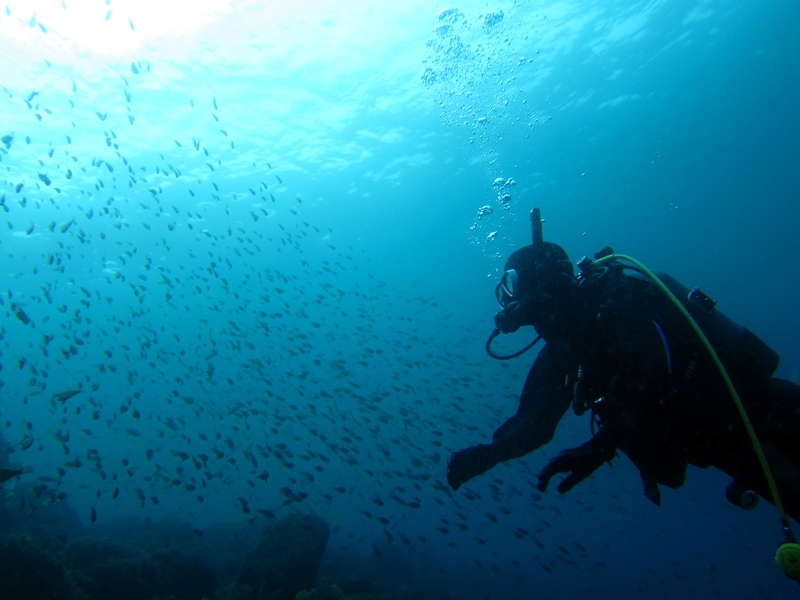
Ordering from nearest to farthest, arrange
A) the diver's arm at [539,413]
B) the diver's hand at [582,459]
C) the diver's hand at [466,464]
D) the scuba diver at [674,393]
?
1. the scuba diver at [674,393]
2. the diver's hand at [582,459]
3. the diver's hand at [466,464]
4. the diver's arm at [539,413]

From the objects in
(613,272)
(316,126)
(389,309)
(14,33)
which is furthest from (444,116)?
(389,309)

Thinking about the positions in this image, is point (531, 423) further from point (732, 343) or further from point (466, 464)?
point (732, 343)

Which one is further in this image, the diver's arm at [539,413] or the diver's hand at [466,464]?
the diver's arm at [539,413]

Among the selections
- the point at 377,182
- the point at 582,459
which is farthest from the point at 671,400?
the point at 377,182

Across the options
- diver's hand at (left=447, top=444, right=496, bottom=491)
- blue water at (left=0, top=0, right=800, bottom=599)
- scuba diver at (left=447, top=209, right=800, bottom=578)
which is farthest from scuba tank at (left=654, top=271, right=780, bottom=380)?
blue water at (left=0, top=0, right=800, bottom=599)

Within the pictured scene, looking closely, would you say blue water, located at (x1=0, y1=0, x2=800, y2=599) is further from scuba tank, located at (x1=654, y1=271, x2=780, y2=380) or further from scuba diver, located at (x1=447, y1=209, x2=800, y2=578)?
scuba tank, located at (x1=654, y1=271, x2=780, y2=380)

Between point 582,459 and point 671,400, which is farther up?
point 671,400

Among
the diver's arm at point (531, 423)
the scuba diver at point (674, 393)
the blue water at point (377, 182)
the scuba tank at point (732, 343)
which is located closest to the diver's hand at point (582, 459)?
the scuba diver at point (674, 393)

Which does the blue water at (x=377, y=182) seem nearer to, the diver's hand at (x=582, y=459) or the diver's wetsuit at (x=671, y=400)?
the diver's hand at (x=582, y=459)

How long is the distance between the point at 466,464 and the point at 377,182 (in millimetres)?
32693

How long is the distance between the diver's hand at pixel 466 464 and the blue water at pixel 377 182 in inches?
272

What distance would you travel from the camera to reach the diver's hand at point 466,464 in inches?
142

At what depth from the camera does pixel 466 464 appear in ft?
11.9

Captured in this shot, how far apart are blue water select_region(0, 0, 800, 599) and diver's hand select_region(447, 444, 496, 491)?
22.7ft
